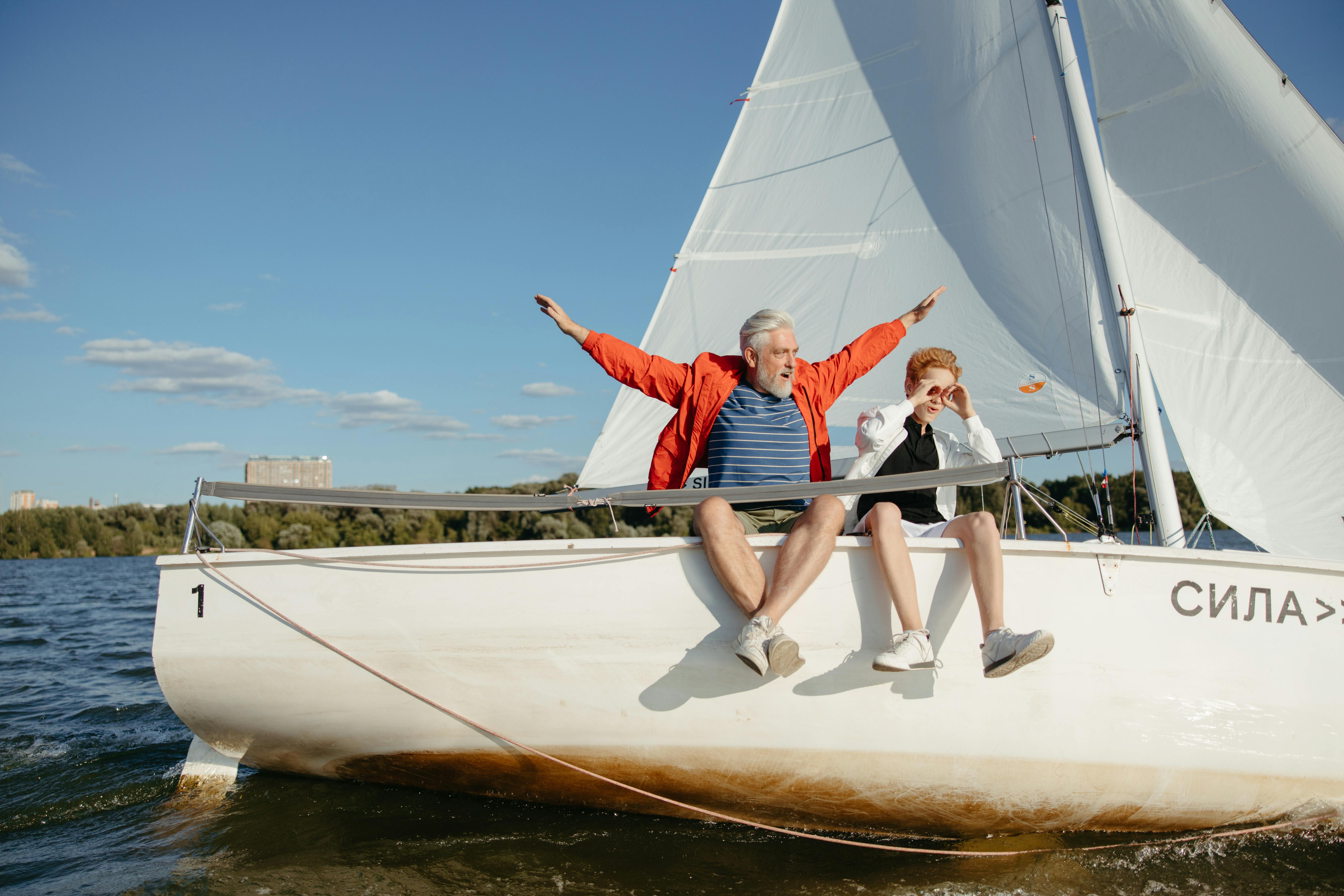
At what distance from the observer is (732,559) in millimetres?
2346

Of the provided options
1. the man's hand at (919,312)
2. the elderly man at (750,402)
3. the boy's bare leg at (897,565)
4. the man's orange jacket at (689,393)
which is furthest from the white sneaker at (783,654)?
the man's hand at (919,312)

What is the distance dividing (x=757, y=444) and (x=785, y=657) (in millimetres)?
938

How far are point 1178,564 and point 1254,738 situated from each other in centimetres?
57

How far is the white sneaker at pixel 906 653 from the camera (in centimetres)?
215

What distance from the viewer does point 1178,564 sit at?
7.71 ft

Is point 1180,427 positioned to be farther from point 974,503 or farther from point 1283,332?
point 974,503

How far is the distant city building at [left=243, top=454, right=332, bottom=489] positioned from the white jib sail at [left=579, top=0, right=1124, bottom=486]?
5.42ft

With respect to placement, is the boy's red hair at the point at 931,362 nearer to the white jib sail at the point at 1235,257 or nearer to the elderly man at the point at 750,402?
the elderly man at the point at 750,402

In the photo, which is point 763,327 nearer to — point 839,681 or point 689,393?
point 689,393

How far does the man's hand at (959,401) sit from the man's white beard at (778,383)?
1.95ft

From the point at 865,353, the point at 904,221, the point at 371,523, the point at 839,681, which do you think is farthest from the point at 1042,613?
the point at 371,523

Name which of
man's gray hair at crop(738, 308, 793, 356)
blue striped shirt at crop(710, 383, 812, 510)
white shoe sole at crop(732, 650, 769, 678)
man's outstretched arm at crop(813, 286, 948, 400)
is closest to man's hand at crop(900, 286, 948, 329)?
man's outstretched arm at crop(813, 286, 948, 400)

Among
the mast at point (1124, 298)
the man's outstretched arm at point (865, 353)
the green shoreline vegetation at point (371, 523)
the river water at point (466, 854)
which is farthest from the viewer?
the green shoreline vegetation at point (371, 523)

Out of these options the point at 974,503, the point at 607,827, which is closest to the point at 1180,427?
the point at 607,827
